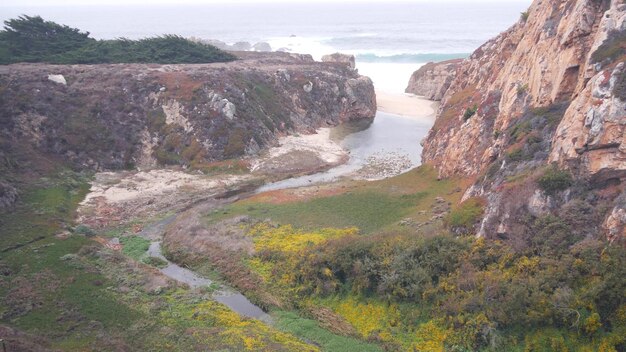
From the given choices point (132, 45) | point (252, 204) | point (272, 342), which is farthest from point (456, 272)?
point (132, 45)

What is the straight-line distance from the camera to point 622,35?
3034 cm

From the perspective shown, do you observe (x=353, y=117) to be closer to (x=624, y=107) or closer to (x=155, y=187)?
(x=155, y=187)

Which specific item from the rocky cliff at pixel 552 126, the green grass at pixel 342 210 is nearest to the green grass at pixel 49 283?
the green grass at pixel 342 210

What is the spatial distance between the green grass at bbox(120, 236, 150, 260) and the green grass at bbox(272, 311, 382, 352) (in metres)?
14.7

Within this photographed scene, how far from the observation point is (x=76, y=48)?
270 feet

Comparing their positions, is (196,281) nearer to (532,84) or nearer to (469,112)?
(532,84)

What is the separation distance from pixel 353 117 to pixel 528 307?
70048mm

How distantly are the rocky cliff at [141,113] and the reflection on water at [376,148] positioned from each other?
27.0 feet

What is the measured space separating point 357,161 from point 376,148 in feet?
25.0

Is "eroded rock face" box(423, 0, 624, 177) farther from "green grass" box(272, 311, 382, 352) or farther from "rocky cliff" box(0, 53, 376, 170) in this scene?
"rocky cliff" box(0, 53, 376, 170)

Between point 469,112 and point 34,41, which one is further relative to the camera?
point 34,41

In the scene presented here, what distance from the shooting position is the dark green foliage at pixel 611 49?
2953cm

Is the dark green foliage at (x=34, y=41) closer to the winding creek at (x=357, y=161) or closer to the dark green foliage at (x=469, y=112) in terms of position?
the winding creek at (x=357, y=161)

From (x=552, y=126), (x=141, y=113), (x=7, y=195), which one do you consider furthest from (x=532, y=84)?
(x=141, y=113)
